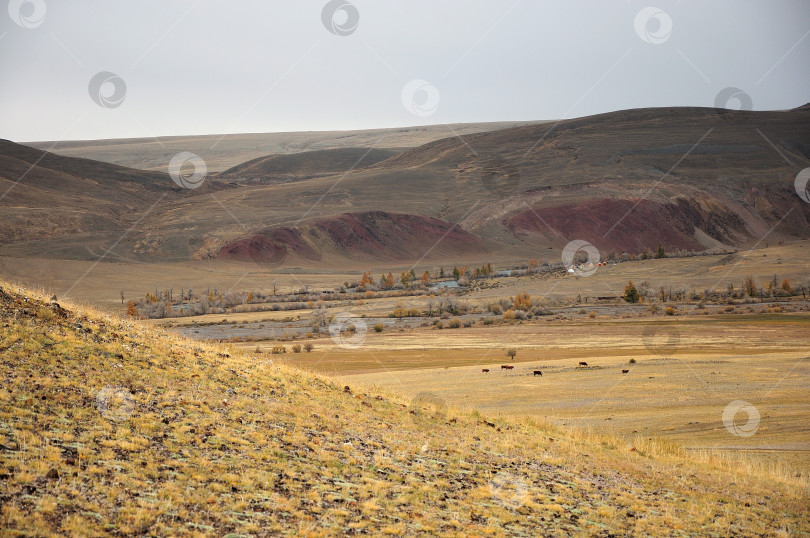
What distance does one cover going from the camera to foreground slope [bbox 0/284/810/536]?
8.57 meters

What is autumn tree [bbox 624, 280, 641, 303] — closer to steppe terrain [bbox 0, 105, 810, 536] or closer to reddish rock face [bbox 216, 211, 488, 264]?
steppe terrain [bbox 0, 105, 810, 536]

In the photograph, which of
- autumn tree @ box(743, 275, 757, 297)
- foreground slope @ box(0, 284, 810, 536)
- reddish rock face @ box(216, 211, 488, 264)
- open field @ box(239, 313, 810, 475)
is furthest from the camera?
reddish rock face @ box(216, 211, 488, 264)

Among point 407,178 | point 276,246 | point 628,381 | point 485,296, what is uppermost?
point 407,178

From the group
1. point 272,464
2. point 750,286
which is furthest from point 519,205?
point 272,464

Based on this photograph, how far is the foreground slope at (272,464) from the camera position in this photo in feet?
28.1

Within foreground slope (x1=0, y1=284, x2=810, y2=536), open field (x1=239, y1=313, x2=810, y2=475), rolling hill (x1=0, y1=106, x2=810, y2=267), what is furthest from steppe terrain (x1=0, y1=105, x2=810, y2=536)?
rolling hill (x1=0, y1=106, x2=810, y2=267)

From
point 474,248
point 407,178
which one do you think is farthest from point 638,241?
point 407,178

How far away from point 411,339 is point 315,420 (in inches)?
1470

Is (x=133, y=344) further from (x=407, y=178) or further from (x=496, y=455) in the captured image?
(x=407, y=178)

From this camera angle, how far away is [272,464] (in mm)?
10945

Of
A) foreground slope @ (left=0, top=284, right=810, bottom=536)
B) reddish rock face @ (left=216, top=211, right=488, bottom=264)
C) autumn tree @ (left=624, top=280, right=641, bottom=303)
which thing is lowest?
foreground slope @ (left=0, top=284, right=810, bottom=536)

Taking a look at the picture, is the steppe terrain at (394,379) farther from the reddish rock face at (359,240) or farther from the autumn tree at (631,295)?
the autumn tree at (631,295)

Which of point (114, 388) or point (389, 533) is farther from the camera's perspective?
point (114, 388)

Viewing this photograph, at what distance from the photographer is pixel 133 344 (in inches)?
648
